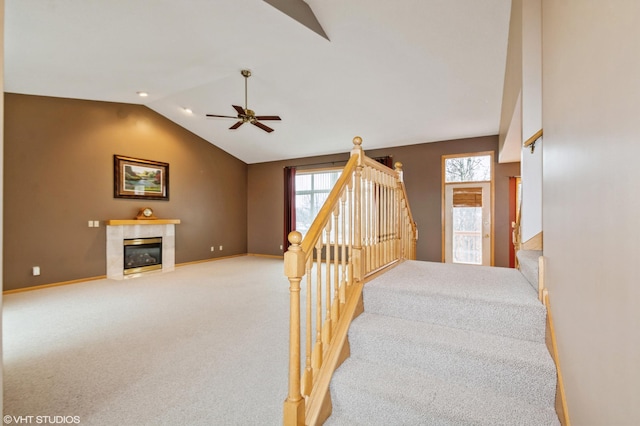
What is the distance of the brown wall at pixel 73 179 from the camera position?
4.79 m

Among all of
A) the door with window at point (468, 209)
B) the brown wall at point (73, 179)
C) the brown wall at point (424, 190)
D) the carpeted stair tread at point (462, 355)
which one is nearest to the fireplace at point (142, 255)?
the brown wall at point (73, 179)

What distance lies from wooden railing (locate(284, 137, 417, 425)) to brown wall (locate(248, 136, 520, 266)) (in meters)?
3.56

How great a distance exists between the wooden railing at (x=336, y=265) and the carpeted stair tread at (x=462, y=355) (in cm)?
18

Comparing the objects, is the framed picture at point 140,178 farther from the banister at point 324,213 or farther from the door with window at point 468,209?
the door with window at point 468,209

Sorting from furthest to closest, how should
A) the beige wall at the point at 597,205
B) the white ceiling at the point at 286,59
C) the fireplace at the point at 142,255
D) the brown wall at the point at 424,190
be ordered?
the fireplace at the point at 142,255 < the brown wall at the point at 424,190 < the white ceiling at the point at 286,59 < the beige wall at the point at 597,205

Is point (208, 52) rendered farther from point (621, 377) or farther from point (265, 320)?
point (621, 377)

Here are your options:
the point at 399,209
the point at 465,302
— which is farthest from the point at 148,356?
the point at 399,209

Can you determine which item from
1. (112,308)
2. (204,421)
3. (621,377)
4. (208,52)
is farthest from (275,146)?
(621,377)

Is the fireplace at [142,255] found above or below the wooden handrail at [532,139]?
below

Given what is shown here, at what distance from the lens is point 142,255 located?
627 cm

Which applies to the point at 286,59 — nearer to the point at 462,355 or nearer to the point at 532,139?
the point at 532,139

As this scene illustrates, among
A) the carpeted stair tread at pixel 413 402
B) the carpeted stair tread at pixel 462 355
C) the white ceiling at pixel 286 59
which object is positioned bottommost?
the carpeted stair tread at pixel 413 402

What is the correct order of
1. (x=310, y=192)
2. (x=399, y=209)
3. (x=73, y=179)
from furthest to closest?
(x=310, y=192), (x=73, y=179), (x=399, y=209)

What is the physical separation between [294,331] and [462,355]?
941 millimetres
